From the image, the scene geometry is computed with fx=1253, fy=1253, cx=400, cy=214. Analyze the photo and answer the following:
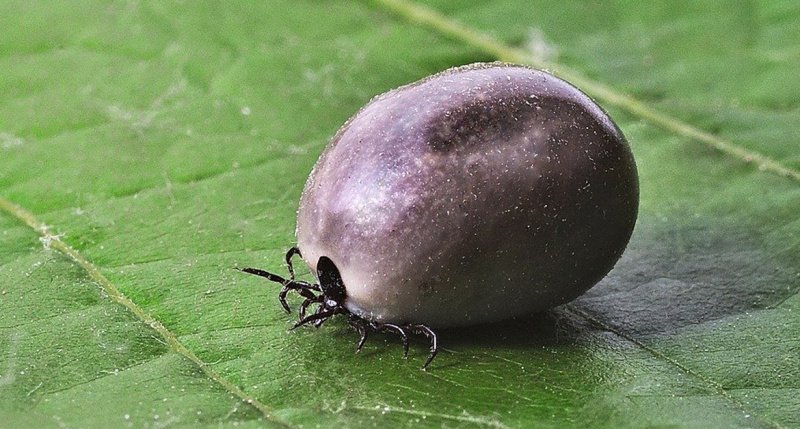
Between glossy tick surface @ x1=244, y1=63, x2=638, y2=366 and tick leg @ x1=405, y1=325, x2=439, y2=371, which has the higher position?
glossy tick surface @ x1=244, y1=63, x2=638, y2=366

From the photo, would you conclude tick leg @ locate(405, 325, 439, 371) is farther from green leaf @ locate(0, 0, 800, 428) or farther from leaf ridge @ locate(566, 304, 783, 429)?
leaf ridge @ locate(566, 304, 783, 429)

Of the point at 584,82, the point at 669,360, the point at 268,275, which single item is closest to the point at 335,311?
the point at 268,275

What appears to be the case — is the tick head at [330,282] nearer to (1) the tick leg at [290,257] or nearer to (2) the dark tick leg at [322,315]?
(2) the dark tick leg at [322,315]

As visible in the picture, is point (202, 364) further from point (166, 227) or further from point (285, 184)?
point (285, 184)

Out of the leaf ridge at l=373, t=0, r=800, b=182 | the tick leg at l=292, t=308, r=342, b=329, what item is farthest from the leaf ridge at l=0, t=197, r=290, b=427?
the leaf ridge at l=373, t=0, r=800, b=182

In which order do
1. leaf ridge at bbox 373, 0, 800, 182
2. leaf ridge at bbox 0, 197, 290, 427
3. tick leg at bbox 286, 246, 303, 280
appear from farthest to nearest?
leaf ridge at bbox 373, 0, 800, 182 → tick leg at bbox 286, 246, 303, 280 → leaf ridge at bbox 0, 197, 290, 427

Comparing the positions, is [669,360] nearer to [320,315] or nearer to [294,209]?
[320,315]

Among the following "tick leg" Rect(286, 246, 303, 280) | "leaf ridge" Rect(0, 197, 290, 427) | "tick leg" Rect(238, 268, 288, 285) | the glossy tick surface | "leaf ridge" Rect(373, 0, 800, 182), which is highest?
"leaf ridge" Rect(373, 0, 800, 182)
